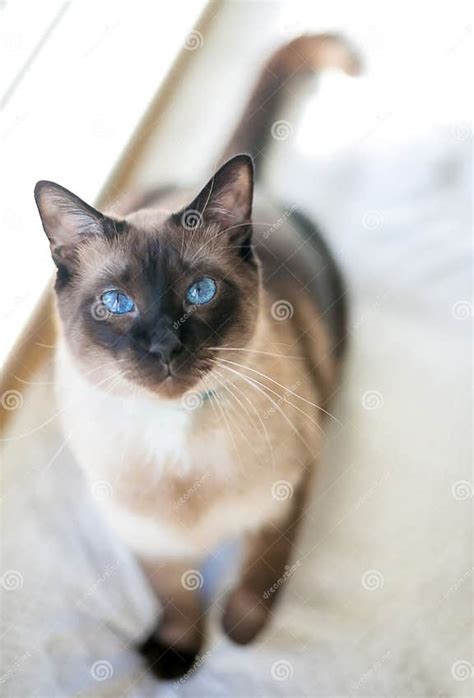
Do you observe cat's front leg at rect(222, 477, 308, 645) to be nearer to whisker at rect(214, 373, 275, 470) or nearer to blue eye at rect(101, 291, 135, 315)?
whisker at rect(214, 373, 275, 470)

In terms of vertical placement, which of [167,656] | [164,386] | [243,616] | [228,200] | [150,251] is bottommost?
[167,656]

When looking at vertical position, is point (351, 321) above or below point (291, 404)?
above

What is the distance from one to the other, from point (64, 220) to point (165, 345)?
21 cm

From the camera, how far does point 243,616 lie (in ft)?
2.80

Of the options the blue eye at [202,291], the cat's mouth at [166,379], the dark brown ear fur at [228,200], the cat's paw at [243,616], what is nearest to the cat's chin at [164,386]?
the cat's mouth at [166,379]

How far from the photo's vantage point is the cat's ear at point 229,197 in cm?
74

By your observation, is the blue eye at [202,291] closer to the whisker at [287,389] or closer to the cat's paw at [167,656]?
the whisker at [287,389]

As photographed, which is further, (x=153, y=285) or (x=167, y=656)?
(x=167, y=656)

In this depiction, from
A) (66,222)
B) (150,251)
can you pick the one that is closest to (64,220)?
(66,222)

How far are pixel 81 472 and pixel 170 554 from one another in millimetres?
175

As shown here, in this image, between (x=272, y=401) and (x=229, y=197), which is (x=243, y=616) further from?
(x=229, y=197)

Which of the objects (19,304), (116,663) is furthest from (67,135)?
(116,663)

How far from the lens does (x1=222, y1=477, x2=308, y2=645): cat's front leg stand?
2.79 ft

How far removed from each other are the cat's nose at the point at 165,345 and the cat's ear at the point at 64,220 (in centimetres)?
16
